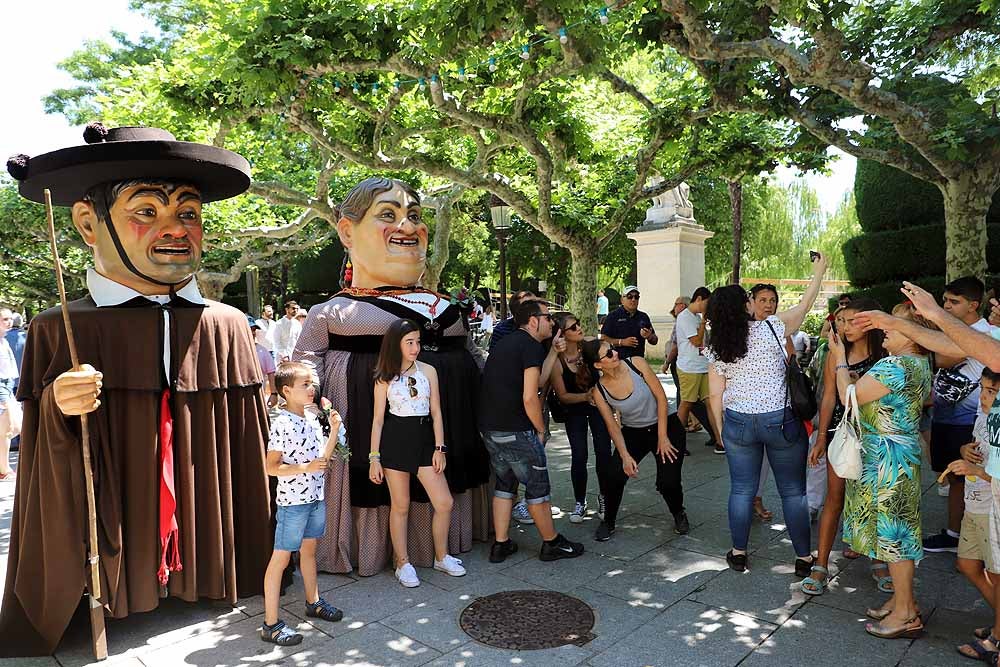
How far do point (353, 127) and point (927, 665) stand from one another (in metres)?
8.91

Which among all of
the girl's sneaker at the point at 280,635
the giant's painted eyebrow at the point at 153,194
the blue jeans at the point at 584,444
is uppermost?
the giant's painted eyebrow at the point at 153,194

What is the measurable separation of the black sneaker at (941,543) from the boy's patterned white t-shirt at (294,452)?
4.00 m

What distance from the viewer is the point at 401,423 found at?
440cm

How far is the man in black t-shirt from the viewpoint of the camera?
4555 millimetres

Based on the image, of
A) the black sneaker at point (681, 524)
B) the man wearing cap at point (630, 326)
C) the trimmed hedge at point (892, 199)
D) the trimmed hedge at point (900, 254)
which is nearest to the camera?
the black sneaker at point (681, 524)

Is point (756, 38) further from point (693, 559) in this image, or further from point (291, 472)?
point (291, 472)

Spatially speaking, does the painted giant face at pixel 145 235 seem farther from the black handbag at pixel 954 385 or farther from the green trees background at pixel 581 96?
the black handbag at pixel 954 385

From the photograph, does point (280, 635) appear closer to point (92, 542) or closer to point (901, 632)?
point (92, 542)

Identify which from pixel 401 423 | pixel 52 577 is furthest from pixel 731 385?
pixel 52 577

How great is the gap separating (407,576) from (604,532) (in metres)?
1.55

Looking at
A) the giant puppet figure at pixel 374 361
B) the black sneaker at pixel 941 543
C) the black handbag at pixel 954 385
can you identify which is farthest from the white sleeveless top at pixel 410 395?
the black sneaker at pixel 941 543

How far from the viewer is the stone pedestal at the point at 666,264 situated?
1541 centimetres

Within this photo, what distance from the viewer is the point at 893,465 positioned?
11.8 feet

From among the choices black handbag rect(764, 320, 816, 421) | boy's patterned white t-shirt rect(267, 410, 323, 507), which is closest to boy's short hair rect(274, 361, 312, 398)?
boy's patterned white t-shirt rect(267, 410, 323, 507)
